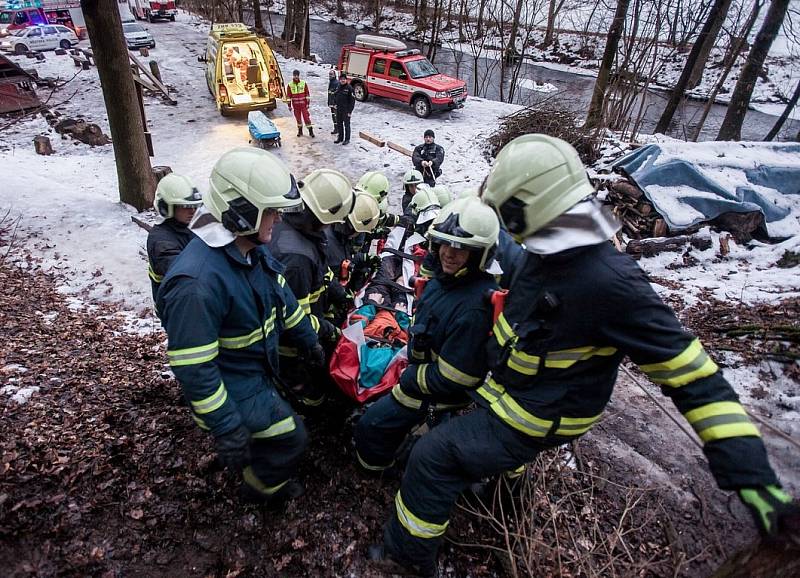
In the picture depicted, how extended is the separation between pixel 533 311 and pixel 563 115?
10.5 m

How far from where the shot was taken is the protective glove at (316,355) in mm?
2912

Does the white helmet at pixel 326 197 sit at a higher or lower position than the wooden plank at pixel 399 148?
higher

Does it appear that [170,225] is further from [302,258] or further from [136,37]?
[136,37]

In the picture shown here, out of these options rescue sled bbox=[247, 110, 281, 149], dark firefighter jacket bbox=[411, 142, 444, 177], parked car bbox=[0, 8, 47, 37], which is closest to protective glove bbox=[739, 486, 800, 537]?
dark firefighter jacket bbox=[411, 142, 444, 177]

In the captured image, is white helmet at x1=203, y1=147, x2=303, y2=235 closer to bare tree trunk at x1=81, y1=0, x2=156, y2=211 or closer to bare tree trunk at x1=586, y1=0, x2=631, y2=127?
bare tree trunk at x1=81, y1=0, x2=156, y2=211

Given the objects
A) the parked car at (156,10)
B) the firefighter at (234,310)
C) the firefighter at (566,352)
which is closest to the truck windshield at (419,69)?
the firefighter at (234,310)

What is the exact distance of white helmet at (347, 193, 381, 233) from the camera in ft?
12.3

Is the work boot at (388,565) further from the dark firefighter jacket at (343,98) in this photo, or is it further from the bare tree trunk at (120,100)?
the dark firefighter jacket at (343,98)

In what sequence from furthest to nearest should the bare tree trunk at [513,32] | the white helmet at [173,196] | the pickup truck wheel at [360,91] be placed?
the bare tree trunk at [513,32] < the pickup truck wheel at [360,91] < the white helmet at [173,196]

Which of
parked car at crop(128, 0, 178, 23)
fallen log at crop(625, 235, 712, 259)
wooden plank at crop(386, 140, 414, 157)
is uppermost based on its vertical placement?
parked car at crop(128, 0, 178, 23)

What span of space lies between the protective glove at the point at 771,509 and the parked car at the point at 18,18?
3068 centimetres

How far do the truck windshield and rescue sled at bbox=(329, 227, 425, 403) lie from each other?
1094 cm

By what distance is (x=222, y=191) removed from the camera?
81.6 inches

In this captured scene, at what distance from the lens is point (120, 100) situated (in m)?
6.56
